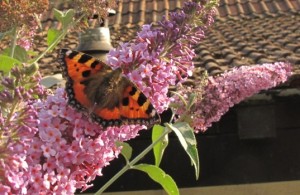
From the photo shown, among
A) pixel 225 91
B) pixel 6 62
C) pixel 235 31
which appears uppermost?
pixel 235 31

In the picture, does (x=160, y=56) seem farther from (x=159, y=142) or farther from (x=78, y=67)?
(x=159, y=142)

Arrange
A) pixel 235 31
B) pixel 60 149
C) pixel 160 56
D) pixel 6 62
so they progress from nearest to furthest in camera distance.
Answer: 1. pixel 60 149
2. pixel 160 56
3. pixel 6 62
4. pixel 235 31

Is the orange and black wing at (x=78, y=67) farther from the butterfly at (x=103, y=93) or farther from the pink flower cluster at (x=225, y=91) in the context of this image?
the pink flower cluster at (x=225, y=91)

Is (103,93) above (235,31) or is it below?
below

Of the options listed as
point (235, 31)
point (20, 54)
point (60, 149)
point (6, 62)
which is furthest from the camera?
point (235, 31)

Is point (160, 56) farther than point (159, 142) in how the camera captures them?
No

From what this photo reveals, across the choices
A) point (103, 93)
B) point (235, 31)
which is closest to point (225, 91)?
point (103, 93)

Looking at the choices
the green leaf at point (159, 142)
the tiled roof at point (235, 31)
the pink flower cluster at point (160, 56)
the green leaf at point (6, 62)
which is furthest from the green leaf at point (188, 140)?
the tiled roof at point (235, 31)
